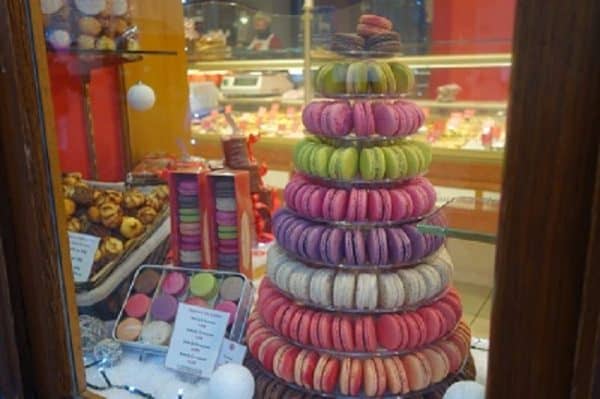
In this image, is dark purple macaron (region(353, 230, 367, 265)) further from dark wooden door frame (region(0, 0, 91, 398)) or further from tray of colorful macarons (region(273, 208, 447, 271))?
dark wooden door frame (region(0, 0, 91, 398))

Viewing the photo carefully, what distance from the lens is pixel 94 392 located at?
79 cm

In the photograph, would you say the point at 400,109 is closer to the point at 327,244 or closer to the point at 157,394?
the point at 327,244

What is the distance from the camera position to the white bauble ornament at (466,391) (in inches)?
22.7

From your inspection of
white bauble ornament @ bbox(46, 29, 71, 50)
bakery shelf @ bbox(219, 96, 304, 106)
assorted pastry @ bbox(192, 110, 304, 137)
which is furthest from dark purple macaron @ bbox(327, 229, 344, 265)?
bakery shelf @ bbox(219, 96, 304, 106)

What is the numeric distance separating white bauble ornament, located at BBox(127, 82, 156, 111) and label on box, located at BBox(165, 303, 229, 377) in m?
0.64

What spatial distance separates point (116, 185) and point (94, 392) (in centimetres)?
59

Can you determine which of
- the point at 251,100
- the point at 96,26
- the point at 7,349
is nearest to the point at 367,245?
the point at 7,349

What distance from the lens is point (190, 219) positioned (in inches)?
44.3

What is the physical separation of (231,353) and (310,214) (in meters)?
0.27

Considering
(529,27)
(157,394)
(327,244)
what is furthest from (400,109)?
(157,394)

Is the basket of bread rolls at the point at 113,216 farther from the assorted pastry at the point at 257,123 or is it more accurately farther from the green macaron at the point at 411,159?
the green macaron at the point at 411,159

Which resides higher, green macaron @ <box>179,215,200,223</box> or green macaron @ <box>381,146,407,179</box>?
green macaron @ <box>381,146,407,179</box>

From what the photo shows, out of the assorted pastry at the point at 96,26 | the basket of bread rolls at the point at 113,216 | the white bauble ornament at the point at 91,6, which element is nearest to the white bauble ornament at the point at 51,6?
the assorted pastry at the point at 96,26

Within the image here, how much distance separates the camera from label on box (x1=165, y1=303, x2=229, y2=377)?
898mm
